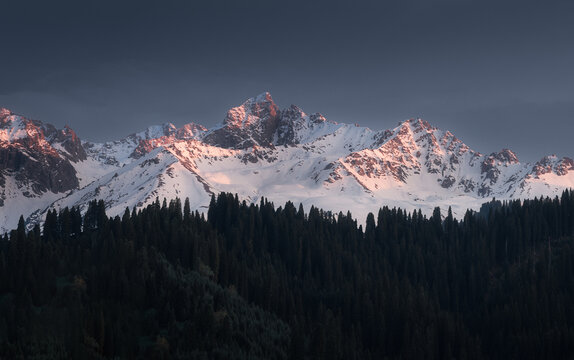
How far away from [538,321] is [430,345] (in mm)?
30114

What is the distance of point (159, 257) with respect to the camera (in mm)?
179375

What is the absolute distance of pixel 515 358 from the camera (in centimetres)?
18050

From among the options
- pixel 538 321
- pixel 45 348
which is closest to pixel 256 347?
pixel 45 348

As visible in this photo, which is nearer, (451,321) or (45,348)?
(45,348)

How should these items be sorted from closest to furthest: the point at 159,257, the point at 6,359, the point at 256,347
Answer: the point at 6,359 < the point at 256,347 < the point at 159,257

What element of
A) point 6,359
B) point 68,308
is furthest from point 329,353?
point 6,359

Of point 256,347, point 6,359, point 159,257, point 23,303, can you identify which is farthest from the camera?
point 159,257

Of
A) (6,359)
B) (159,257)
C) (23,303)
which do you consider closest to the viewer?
(6,359)

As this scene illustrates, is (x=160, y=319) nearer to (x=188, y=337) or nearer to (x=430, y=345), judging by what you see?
(x=188, y=337)

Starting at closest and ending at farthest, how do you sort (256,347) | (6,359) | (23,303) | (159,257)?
(6,359)
(23,303)
(256,347)
(159,257)

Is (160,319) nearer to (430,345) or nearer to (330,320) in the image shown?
(330,320)

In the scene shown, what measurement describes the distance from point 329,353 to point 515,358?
50.7 metres

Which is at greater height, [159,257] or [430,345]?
[159,257]

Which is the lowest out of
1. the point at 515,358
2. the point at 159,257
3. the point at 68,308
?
the point at 515,358
